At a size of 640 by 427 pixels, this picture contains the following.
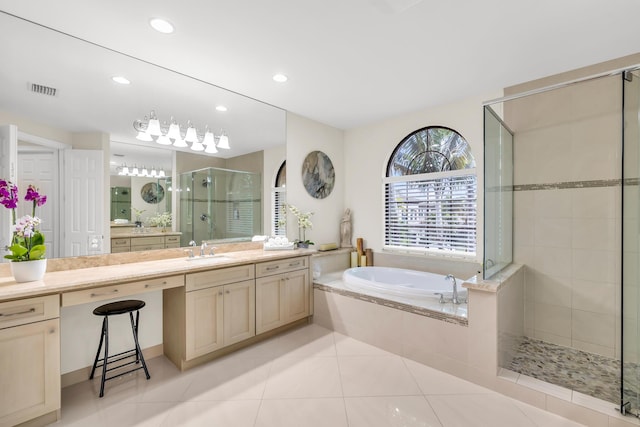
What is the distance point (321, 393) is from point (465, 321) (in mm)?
1209

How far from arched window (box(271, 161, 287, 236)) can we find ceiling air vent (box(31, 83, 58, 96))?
6.92 ft

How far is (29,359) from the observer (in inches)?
66.7

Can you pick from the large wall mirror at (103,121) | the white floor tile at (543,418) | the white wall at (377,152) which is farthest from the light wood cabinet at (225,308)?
the white floor tile at (543,418)

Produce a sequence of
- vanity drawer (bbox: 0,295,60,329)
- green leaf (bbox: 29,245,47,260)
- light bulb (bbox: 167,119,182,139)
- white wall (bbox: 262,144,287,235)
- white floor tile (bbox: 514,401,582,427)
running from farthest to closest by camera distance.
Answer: white wall (bbox: 262,144,287,235) < light bulb (bbox: 167,119,182,139) < green leaf (bbox: 29,245,47,260) < white floor tile (bbox: 514,401,582,427) < vanity drawer (bbox: 0,295,60,329)

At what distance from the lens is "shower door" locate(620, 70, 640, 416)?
5.50 ft

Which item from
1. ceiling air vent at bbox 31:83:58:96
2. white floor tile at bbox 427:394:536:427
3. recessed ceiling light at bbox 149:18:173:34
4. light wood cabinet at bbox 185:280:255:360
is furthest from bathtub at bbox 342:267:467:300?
ceiling air vent at bbox 31:83:58:96

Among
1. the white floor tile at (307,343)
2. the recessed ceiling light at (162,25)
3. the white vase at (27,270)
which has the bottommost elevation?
the white floor tile at (307,343)

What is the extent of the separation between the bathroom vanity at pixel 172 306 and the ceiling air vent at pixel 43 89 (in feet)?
4.29

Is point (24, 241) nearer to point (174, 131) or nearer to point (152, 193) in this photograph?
point (152, 193)

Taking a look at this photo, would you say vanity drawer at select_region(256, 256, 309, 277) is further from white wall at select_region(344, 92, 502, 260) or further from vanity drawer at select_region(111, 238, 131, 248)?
white wall at select_region(344, 92, 502, 260)

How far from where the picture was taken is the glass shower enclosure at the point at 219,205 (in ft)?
9.51

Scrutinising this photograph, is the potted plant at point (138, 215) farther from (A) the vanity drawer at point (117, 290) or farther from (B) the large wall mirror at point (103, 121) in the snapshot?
(A) the vanity drawer at point (117, 290)

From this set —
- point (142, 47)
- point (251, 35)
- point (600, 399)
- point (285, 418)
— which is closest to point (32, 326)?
point (285, 418)

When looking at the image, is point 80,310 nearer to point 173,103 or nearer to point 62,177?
point 62,177
